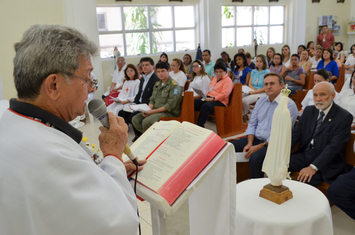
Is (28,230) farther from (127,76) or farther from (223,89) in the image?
(127,76)

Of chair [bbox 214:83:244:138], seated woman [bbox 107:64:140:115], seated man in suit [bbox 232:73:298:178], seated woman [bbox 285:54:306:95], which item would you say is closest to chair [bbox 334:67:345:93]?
seated woman [bbox 285:54:306:95]

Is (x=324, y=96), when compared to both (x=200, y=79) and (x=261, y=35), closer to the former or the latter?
(x=200, y=79)

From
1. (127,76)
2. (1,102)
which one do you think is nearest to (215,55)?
(127,76)

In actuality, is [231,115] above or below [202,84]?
below

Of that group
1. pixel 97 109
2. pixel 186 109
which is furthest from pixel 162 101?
pixel 97 109

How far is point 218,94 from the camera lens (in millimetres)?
5152

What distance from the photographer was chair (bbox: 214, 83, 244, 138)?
5.04 meters

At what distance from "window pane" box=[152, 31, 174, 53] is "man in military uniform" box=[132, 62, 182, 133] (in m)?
5.07

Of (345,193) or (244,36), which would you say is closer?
(345,193)

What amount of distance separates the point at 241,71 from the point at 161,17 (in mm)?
4254

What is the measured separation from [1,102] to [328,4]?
1397cm

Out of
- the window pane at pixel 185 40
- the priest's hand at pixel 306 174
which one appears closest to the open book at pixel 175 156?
the priest's hand at pixel 306 174

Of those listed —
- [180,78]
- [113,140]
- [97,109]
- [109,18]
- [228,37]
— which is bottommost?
[180,78]

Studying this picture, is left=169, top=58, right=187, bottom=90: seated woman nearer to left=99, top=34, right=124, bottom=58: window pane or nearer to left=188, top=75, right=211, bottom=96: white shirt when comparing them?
left=188, top=75, right=211, bottom=96: white shirt
